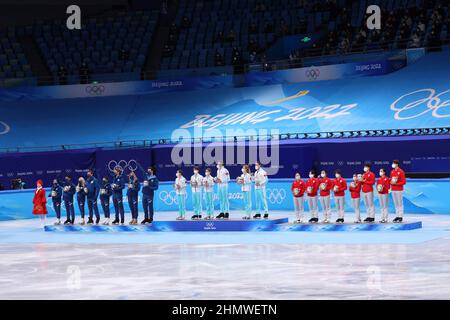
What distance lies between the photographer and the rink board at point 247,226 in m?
23.6

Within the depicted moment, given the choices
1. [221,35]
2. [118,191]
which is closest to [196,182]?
[118,191]

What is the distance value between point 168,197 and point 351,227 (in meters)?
12.0

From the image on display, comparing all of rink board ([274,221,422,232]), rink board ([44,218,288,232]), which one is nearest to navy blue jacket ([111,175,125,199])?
rink board ([44,218,288,232])

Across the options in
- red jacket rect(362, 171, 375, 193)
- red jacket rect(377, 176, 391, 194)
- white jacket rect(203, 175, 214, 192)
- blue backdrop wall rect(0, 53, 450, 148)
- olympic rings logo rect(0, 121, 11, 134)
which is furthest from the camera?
olympic rings logo rect(0, 121, 11, 134)

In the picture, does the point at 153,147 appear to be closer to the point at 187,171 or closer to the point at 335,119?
the point at 187,171

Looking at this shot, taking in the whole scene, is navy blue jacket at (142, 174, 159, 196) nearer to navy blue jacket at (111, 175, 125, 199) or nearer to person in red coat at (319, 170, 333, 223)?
navy blue jacket at (111, 175, 125, 199)

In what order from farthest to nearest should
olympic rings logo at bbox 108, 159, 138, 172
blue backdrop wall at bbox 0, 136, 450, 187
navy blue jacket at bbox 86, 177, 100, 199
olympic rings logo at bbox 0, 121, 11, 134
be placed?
olympic rings logo at bbox 0, 121, 11, 134
olympic rings logo at bbox 108, 159, 138, 172
blue backdrop wall at bbox 0, 136, 450, 187
navy blue jacket at bbox 86, 177, 100, 199

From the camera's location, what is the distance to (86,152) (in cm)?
3859

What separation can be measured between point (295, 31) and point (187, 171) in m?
11.0

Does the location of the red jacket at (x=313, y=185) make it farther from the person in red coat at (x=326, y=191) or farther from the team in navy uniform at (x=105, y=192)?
the team in navy uniform at (x=105, y=192)

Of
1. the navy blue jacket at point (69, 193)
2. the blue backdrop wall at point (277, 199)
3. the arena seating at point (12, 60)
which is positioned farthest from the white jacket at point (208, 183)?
the arena seating at point (12, 60)

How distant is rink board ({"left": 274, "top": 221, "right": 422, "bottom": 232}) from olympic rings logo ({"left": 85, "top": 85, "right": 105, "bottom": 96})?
70.7 ft

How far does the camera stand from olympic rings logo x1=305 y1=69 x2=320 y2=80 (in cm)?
4044
